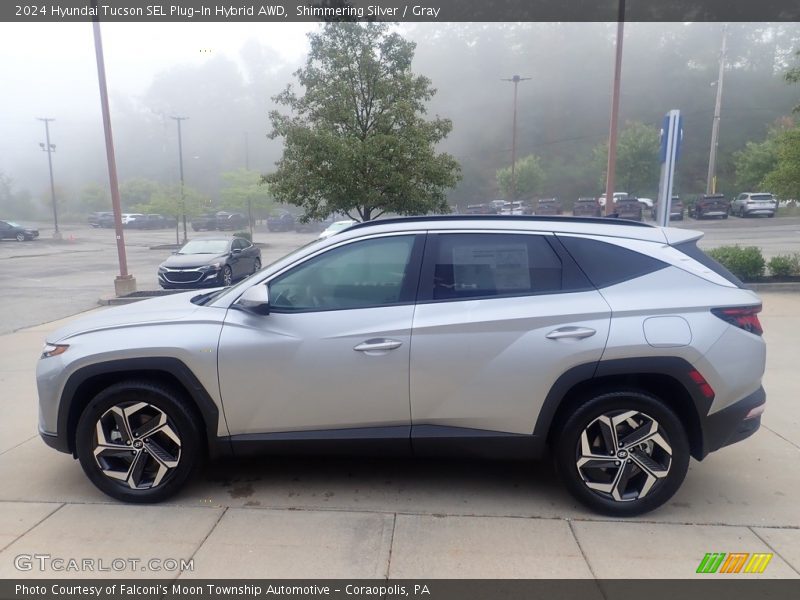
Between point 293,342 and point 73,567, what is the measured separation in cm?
156

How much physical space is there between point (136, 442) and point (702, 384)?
329 cm

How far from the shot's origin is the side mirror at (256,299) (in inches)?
125

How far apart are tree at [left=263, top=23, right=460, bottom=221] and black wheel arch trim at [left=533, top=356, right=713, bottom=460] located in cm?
596

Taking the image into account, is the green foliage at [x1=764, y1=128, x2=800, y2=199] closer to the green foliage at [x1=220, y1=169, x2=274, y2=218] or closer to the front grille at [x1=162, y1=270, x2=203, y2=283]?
the front grille at [x1=162, y1=270, x2=203, y2=283]

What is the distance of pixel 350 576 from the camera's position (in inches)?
107

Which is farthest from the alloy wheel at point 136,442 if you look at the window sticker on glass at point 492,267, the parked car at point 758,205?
the parked car at point 758,205

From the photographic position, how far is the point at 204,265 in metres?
13.9

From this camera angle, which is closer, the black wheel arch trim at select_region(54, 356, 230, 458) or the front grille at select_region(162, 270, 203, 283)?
the black wheel arch trim at select_region(54, 356, 230, 458)

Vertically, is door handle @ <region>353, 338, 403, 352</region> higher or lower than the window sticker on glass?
lower

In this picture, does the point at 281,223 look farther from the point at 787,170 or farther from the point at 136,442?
the point at 136,442

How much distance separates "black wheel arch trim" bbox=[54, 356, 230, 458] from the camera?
3.26 metres

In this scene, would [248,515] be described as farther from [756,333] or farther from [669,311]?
[756,333]

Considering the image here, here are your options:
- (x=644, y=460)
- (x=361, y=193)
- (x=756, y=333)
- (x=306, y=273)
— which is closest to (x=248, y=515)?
(x=306, y=273)

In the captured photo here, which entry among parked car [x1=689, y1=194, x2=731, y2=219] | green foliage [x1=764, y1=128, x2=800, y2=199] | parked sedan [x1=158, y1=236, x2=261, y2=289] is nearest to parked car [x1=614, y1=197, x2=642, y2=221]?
parked car [x1=689, y1=194, x2=731, y2=219]
